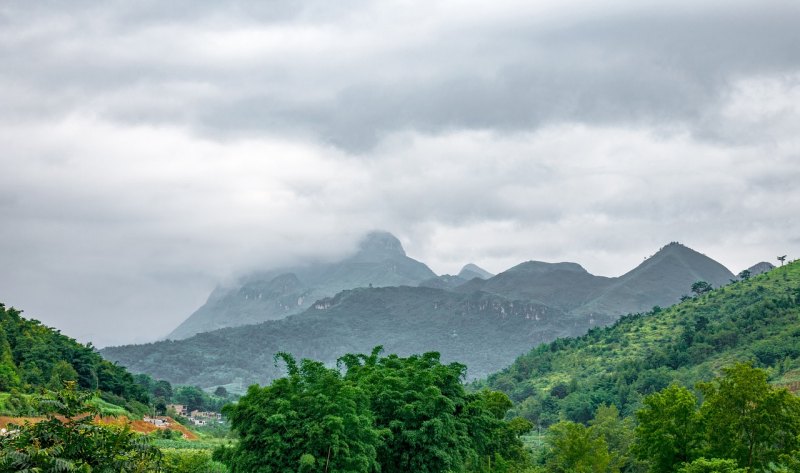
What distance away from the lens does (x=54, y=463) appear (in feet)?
88.1

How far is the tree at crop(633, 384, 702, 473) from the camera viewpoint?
51.7m

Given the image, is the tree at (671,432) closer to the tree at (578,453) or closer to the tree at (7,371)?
the tree at (578,453)

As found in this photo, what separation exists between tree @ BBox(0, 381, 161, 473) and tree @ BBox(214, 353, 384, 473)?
12338 millimetres

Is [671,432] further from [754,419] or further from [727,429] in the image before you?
[754,419]

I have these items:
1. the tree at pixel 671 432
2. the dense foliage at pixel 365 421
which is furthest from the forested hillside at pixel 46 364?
the tree at pixel 671 432

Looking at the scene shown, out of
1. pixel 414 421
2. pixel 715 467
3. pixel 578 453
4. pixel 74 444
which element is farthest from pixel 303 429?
pixel 578 453

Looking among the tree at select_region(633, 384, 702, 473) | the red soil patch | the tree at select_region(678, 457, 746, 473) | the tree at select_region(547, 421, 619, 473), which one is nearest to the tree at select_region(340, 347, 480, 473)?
the tree at select_region(633, 384, 702, 473)

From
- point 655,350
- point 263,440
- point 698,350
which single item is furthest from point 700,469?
point 655,350

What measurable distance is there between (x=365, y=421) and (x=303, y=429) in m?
3.59

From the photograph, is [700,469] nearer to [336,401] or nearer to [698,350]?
[336,401]

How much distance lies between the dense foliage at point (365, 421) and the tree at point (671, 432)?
36.4 feet

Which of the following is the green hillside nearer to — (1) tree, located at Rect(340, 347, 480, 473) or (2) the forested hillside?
(2) the forested hillside

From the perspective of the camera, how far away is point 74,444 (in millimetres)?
28562

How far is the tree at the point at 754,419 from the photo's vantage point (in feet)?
151
